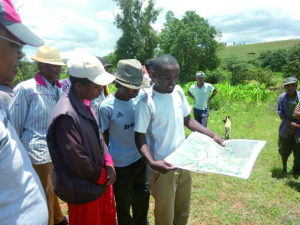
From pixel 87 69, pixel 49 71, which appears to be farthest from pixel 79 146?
pixel 49 71

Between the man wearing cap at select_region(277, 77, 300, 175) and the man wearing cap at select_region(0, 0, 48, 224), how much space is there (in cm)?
443

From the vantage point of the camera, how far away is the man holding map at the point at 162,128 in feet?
6.84

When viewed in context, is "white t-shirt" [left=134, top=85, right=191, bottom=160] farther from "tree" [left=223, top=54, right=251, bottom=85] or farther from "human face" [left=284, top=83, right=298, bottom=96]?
"tree" [left=223, top=54, right=251, bottom=85]

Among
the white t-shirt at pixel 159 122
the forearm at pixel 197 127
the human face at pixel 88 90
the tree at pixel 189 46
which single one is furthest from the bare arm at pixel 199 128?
the tree at pixel 189 46

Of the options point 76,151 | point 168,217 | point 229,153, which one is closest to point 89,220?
point 76,151

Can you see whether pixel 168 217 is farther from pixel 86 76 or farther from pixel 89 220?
pixel 86 76

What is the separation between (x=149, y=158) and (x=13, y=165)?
1.24 meters

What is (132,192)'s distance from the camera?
8.38 feet

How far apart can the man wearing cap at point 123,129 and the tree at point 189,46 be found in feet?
92.4

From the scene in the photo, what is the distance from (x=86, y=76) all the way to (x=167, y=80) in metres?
0.76

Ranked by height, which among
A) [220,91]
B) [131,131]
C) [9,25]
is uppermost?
[9,25]

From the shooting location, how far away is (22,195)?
974 mm

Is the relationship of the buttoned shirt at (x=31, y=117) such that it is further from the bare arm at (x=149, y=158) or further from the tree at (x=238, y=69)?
the tree at (x=238, y=69)

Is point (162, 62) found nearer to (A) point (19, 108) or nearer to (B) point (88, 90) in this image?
(B) point (88, 90)
